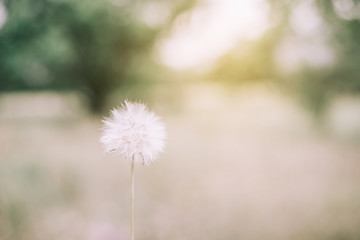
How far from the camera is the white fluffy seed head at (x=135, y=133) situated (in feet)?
3.59

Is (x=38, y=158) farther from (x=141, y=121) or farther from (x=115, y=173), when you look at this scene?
(x=141, y=121)

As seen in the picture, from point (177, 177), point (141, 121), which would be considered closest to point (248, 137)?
point (177, 177)

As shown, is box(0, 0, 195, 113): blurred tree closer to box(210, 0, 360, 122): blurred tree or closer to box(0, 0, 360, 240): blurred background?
box(0, 0, 360, 240): blurred background

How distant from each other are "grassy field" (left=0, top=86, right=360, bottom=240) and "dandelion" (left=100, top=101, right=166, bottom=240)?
8.16ft

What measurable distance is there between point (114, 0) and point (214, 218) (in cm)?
1043

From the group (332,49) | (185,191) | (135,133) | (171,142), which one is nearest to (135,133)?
(135,133)

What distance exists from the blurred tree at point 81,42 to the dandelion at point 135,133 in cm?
1003

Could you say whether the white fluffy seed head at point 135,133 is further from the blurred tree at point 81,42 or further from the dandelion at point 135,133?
the blurred tree at point 81,42

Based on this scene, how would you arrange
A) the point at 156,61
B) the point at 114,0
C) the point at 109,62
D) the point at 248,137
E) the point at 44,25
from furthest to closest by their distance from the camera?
the point at 156,61 → the point at 109,62 → the point at 114,0 → the point at 44,25 → the point at 248,137

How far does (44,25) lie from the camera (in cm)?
1141

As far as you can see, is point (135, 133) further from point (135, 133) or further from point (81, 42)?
point (81, 42)

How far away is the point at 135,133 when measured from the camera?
115 cm

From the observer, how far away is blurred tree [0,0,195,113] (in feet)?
34.9

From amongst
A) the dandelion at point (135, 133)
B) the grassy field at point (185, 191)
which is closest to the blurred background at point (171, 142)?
the grassy field at point (185, 191)
